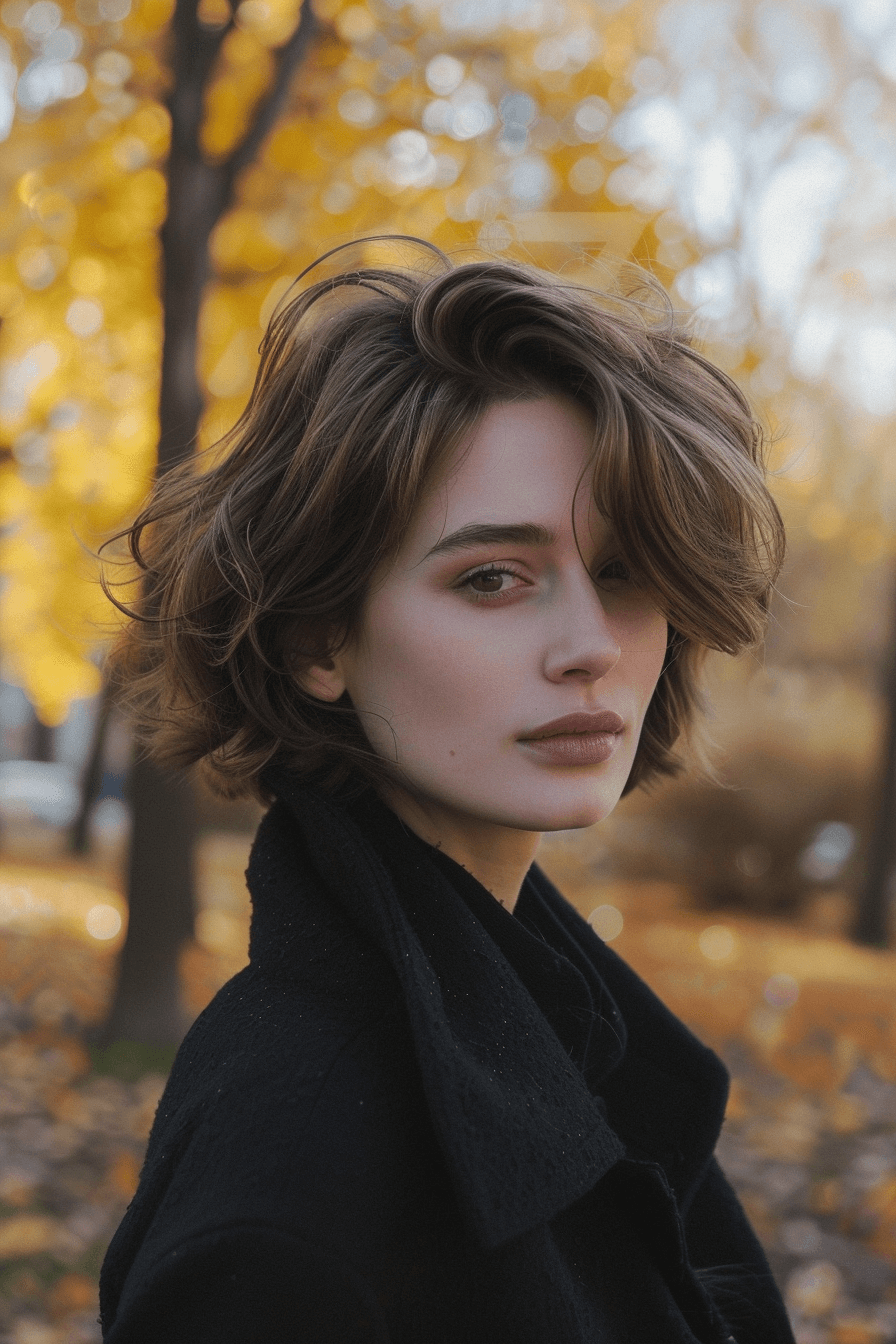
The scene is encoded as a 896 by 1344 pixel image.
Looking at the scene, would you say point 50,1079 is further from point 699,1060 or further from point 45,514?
point 699,1060

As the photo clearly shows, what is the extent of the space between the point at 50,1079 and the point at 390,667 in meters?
4.55

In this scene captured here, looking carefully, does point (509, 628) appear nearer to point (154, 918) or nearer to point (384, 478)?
point (384, 478)

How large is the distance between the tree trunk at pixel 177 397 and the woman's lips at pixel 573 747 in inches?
131

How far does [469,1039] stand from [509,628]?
522 millimetres

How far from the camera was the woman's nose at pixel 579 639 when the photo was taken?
1478 millimetres

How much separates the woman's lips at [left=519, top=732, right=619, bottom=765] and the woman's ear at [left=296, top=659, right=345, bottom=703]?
0.32 metres

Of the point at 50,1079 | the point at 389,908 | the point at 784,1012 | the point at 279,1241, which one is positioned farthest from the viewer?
the point at 784,1012

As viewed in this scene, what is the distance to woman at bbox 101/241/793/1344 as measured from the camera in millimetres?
1144

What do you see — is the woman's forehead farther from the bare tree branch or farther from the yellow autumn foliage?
the bare tree branch

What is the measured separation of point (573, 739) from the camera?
153 cm

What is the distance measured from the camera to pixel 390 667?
1578 mm

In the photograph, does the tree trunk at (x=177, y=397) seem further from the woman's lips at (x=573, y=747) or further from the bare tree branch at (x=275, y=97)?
the woman's lips at (x=573, y=747)

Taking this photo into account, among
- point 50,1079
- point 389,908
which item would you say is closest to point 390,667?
point 389,908

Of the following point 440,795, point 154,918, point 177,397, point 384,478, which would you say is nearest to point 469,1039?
point 440,795
